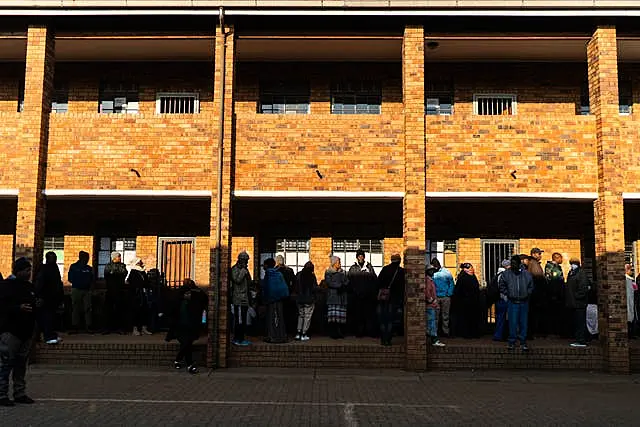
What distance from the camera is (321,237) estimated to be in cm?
1407

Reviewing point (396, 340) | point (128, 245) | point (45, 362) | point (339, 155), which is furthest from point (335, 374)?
point (128, 245)

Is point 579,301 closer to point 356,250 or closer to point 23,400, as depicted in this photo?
point 356,250

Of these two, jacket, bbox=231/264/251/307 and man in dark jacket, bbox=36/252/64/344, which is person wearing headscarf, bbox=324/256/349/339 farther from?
man in dark jacket, bbox=36/252/64/344

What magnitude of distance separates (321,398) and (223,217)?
4.01 metres

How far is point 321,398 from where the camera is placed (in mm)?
8320

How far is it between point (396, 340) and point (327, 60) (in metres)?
6.17

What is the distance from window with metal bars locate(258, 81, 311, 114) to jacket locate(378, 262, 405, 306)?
15.5 ft

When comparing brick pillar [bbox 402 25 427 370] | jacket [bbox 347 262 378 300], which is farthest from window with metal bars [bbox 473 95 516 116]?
jacket [bbox 347 262 378 300]

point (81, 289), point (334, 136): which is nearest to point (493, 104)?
point (334, 136)

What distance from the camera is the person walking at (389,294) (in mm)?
10984

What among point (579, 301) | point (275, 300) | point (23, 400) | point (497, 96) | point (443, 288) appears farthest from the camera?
point (497, 96)

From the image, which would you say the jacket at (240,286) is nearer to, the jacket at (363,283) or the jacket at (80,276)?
Answer: the jacket at (363,283)

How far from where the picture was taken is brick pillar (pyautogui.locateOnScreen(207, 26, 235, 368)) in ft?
35.3

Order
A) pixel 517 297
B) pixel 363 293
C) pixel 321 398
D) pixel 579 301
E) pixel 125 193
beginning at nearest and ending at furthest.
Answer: pixel 321 398 < pixel 517 297 < pixel 579 301 < pixel 125 193 < pixel 363 293
